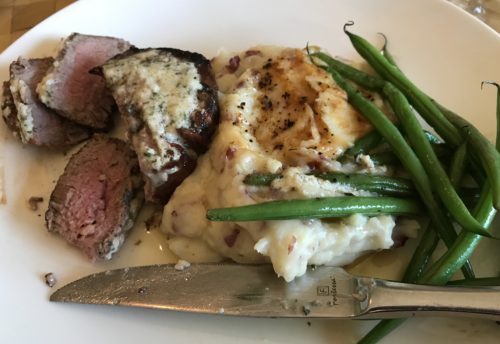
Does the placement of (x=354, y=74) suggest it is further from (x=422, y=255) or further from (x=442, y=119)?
(x=422, y=255)

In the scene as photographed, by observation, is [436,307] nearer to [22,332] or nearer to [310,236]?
[310,236]

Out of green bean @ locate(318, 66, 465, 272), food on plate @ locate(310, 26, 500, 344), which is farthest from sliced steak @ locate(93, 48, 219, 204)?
green bean @ locate(318, 66, 465, 272)

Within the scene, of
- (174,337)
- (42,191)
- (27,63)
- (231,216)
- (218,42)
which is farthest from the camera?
Answer: (218,42)

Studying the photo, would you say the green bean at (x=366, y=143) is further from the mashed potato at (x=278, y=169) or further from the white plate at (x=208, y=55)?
the white plate at (x=208, y=55)

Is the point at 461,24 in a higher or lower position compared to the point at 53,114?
higher

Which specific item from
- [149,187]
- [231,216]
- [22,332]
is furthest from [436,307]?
[22,332]

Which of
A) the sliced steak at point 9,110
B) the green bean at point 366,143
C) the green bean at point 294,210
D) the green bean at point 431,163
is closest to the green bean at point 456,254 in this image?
the green bean at point 431,163
